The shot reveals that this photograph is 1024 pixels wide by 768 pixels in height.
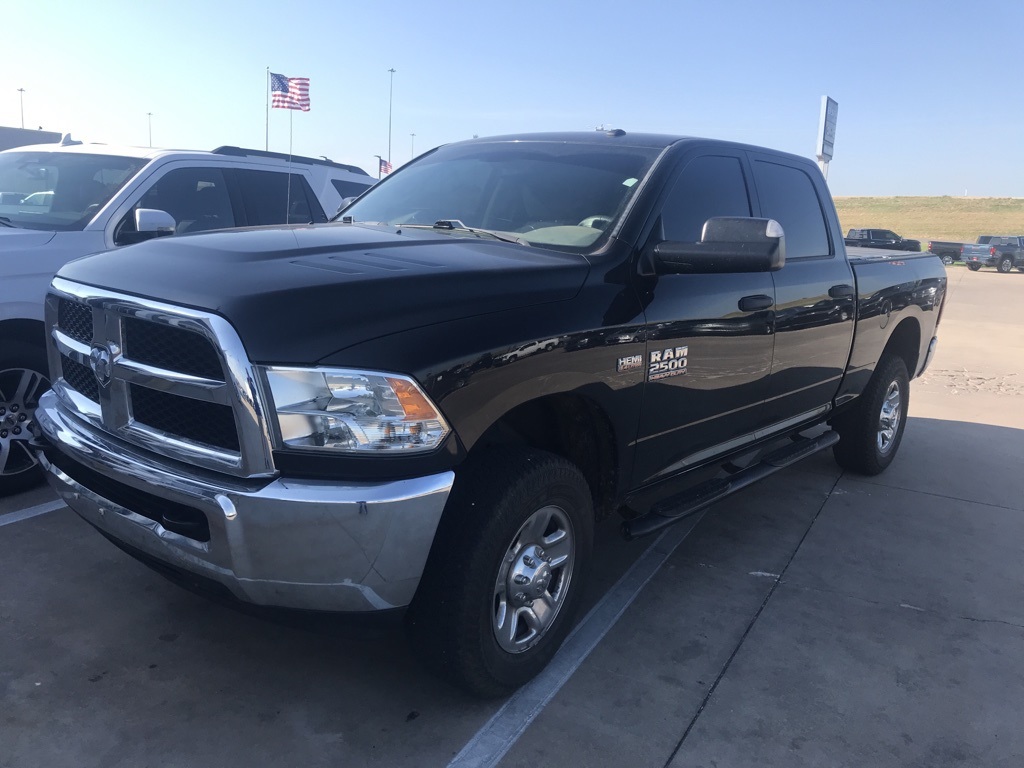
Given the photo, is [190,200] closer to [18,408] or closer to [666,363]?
[18,408]

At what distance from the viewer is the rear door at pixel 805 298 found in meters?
4.11

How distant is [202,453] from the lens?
7.79ft

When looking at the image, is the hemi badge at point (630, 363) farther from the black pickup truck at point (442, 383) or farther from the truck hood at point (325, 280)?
the truck hood at point (325, 280)

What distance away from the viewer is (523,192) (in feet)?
11.9

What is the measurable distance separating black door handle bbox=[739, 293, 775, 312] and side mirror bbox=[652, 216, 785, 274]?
486 mm

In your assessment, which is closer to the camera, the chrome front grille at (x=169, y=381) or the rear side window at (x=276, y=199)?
the chrome front grille at (x=169, y=381)

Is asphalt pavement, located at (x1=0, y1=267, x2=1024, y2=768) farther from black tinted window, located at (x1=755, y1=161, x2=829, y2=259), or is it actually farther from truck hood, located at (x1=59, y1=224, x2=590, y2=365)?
black tinted window, located at (x1=755, y1=161, x2=829, y2=259)

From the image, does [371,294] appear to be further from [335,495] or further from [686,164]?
[686,164]

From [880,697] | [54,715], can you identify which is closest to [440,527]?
[54,715]

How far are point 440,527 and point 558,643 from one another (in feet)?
2.67

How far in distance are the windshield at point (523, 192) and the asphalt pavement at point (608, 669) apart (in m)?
1.61

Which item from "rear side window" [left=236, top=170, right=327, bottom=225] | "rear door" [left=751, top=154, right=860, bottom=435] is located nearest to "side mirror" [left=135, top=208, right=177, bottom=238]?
"rear side window" [left=236, top=170, right=327, bottom=225]

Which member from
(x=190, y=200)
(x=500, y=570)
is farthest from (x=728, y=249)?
(x=190, y=200)

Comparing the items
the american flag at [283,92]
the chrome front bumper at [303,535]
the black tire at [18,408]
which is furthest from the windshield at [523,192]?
the american flag at [283,92]
